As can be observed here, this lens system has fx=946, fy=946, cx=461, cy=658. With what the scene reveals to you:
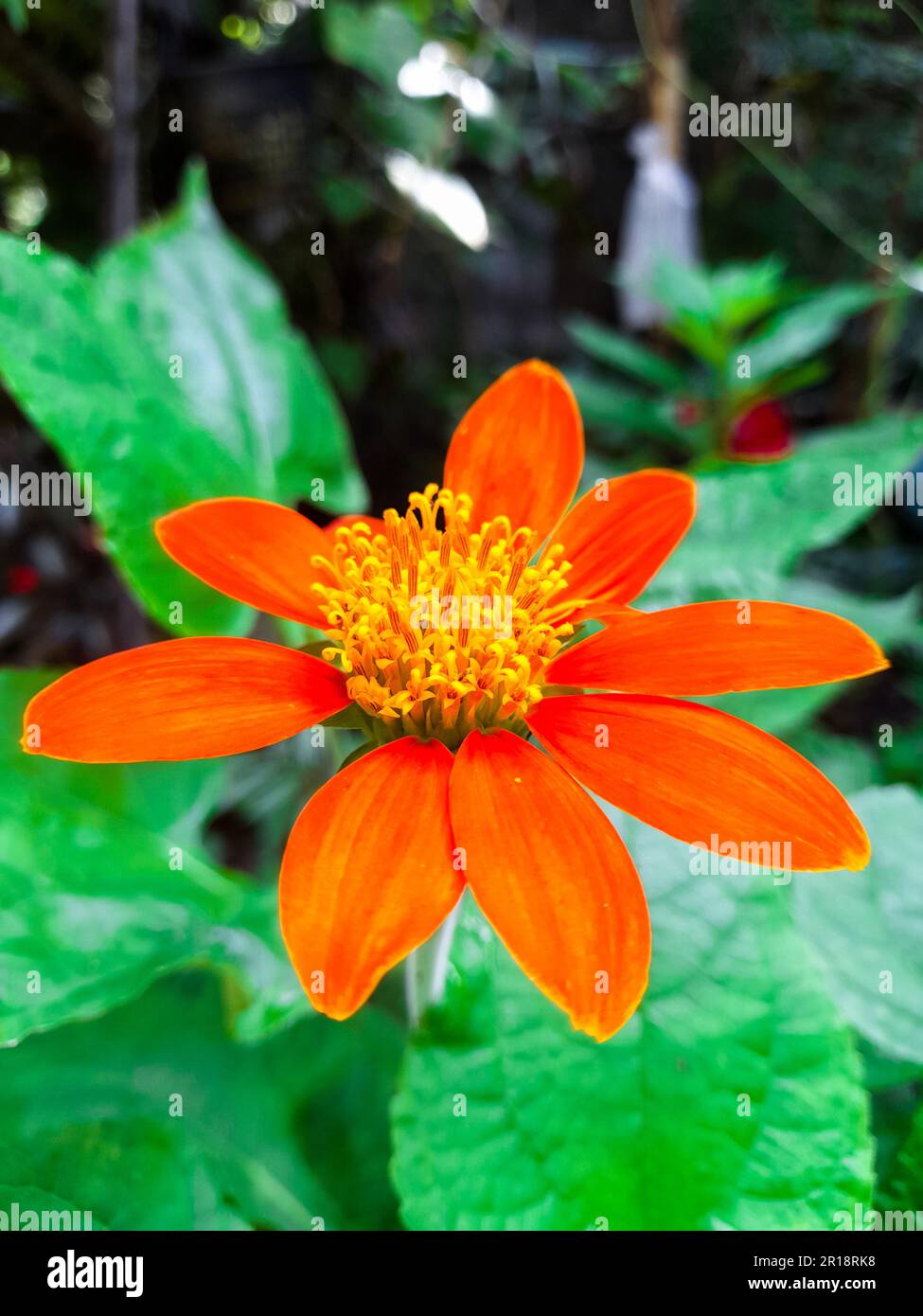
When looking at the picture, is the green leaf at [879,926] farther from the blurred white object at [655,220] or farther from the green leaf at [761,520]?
the blurred white object at [655,220]

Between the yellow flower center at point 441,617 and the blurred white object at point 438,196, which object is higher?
the blurred white object at point 438,196

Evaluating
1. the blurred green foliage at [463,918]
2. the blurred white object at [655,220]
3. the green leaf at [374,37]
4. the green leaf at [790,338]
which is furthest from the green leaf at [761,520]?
the green leaf at [374,37]

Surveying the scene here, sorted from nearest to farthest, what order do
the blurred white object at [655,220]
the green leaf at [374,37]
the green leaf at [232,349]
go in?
the green leaf at [232,349] < the green leaf at [374,37] < the blurred white object at [655,220]

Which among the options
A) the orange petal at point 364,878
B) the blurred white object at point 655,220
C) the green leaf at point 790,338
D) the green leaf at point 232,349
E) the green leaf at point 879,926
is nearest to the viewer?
the orange petal at point 364,878

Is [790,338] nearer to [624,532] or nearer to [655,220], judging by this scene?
[655,220]

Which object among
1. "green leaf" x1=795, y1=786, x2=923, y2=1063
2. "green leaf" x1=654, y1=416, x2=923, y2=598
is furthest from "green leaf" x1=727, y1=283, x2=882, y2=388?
"green leaf" x1=795, y1=786, x2=923, y2=1063
